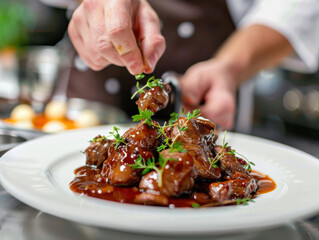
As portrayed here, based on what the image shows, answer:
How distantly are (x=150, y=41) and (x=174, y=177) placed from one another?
0.67 m

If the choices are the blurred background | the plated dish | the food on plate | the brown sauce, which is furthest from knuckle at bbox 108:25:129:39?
the blurred background

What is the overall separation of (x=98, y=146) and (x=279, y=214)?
92cm

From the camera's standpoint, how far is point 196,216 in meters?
1.12

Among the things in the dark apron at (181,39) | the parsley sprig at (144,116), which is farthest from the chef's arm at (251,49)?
the parsley sprig at (144,116)

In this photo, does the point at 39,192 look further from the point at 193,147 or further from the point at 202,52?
the point at 202,52

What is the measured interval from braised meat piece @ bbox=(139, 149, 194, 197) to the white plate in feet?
0.53

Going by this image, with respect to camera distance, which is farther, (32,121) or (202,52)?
(202,52)

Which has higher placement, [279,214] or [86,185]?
[279,214]

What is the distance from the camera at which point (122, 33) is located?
1.54 meters

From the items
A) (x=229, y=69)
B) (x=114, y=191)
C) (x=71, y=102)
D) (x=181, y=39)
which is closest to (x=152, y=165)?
(x=114, y=191)

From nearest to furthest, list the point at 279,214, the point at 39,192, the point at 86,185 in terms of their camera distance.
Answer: the point at 279,214, the point at 39,192, the point at 86,185

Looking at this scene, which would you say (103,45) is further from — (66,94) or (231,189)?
(66,94)

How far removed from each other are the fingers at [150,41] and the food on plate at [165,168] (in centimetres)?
10

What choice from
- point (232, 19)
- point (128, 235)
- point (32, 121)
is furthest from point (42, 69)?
point (128, 235)
